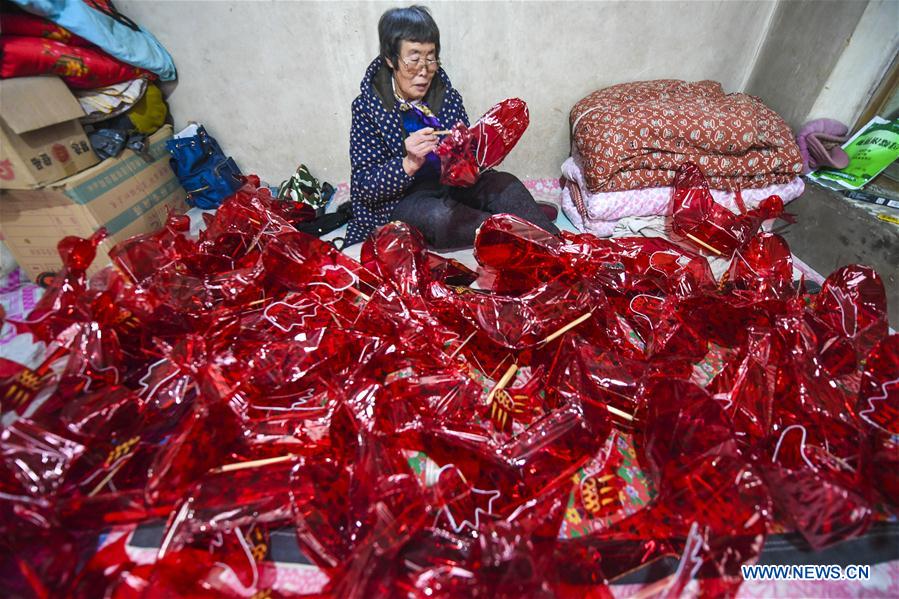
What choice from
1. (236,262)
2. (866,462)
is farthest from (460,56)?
(866,462)

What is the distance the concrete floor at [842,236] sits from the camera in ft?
4.90

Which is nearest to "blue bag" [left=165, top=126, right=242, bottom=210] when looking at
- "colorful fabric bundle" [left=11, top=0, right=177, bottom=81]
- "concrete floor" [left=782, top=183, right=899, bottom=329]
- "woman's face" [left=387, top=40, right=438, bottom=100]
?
"colorful fabric bundle" [left=11, top=0, right=177, bottom=81]

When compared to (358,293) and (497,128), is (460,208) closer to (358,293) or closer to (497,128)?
(497,128)

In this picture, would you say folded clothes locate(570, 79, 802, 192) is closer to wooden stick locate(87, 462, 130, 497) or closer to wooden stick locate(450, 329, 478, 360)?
wooden stick locate(450, 329, 478, 360)

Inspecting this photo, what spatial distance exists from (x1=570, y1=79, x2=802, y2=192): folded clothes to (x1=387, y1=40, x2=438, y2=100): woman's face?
84 centimetres

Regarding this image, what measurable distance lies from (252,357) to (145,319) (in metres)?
0.35

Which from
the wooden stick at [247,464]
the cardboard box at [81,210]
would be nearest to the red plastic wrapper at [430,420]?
the wooden stick at [247,464]

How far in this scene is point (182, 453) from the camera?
0.78 meters

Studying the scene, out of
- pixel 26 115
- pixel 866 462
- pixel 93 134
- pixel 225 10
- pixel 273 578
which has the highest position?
pixel 225 10

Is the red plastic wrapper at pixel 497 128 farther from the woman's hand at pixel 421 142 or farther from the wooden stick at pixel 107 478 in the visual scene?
the wooden stick at pixel 107 478

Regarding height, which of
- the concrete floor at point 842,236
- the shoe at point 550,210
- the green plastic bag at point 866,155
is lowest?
the shoe at point 550,210

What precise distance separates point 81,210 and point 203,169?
0.69 meters

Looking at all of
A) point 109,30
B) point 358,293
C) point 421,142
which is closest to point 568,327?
point 358,293

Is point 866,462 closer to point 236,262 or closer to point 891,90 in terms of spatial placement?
point 236,262
